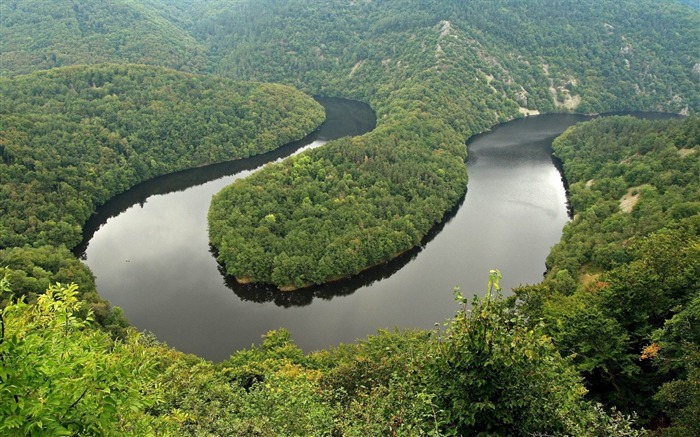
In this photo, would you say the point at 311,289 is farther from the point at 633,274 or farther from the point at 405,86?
the point at 405,86

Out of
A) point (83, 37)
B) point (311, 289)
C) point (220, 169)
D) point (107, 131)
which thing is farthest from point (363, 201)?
point (83, 37)

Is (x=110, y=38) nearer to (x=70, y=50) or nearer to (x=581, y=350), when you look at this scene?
(x=70, y=50)

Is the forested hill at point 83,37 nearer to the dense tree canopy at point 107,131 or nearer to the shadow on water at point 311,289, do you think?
the dense tree canopy at point 107,131

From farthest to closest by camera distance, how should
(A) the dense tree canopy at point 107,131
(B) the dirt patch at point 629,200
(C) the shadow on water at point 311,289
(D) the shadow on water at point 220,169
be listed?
(D) the shadow on water at point 220,169 → (A) the dense tree canopy at point 107,131 → (B) the dirt patch at point 629,200 → (C) the shadow on water at point 311,289

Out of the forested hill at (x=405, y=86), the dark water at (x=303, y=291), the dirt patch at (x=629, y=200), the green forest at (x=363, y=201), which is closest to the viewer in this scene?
the green forest at (x=363, y=201)

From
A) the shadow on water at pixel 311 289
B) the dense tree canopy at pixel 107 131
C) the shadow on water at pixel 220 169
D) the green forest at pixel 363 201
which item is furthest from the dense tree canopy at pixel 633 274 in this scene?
the dense tree canopy at pixel 107 131

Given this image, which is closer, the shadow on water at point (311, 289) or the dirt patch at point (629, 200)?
the shadow on water at point (311, 289)

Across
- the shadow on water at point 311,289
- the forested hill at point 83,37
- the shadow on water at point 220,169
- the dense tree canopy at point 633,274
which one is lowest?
the shadow on water at point 311,289

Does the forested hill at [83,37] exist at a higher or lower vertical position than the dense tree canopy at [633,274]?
higher
